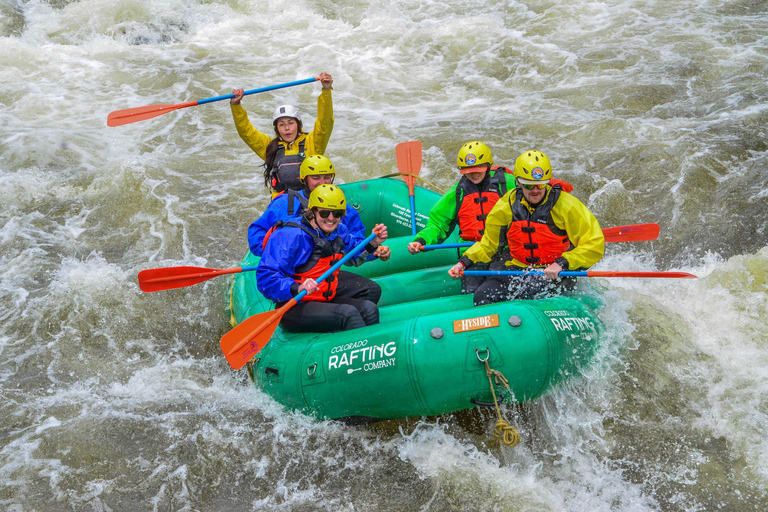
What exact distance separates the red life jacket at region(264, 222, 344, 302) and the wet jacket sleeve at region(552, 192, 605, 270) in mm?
1424

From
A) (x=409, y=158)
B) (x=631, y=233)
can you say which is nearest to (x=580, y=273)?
(x=631, y=233)

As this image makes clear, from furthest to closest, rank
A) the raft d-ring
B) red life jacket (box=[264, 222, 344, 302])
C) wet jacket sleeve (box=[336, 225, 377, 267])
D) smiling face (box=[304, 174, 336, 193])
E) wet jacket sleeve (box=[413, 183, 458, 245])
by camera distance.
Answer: wet jacket sleeve (box=[413, 183, 458, 245]) < smiling face (box=[304, 174, 336, 193]) < wet jacket sleeve (box=[336, 225, 377, 267]) < red life jacket (box=[264, 222, 344, 302]) < the raft d-ring

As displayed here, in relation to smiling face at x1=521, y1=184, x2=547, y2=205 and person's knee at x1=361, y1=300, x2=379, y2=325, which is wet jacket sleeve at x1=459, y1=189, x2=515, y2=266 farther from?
person's knee at x1=361, y1=300, x2=379, y2=325

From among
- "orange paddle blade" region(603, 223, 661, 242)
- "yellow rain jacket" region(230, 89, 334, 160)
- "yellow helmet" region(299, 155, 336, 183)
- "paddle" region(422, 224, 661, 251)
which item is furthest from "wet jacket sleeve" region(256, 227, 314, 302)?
"orange paddle blade" region(603, 223, 661, 242)

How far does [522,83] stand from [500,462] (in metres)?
7.26

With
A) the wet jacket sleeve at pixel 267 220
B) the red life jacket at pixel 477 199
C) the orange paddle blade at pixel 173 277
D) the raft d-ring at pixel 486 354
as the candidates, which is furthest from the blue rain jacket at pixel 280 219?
the raft d-ring at pixel 486 354

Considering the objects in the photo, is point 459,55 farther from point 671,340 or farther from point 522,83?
point 671,340

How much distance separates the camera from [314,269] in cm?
420

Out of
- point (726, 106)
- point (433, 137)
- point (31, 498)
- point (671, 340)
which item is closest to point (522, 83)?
point (433, 137)

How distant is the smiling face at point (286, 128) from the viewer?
17.7ft

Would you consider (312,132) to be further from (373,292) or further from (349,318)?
(349,318)

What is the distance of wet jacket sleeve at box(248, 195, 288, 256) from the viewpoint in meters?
4.55

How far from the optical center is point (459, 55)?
11.1 meters

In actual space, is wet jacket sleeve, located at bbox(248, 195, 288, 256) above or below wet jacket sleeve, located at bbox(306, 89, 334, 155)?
below
